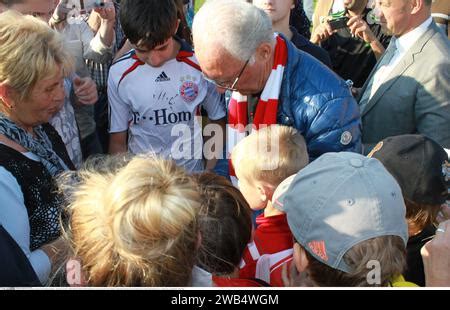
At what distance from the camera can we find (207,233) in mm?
1539

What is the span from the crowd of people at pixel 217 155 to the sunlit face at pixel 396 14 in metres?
0.01

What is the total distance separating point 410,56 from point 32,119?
182cm

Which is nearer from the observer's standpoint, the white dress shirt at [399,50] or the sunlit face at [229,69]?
the sunlit face at [229,69]

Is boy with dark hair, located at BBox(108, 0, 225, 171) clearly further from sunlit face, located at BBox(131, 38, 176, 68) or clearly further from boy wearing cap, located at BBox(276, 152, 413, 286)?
boy wearing cap, located at BBox(276, 152, 413, 286)

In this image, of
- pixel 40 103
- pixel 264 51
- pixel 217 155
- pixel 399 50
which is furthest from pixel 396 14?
pixel 40 103

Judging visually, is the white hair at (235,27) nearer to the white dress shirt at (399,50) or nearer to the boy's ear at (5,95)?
the boy's ear at (5,95)

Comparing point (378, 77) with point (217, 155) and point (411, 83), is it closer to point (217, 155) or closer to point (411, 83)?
point (411, 83)

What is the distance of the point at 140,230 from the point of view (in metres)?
1.18

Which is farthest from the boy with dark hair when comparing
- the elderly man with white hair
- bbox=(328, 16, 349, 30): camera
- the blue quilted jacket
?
bbox=(328, 16, 349, 30): camera

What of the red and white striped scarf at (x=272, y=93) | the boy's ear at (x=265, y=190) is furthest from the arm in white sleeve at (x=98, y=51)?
the boy's ear at (x=265, y=190)

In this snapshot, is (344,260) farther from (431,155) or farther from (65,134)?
(65,134)

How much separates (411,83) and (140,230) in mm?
1845

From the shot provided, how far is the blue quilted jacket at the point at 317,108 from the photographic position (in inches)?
83.7

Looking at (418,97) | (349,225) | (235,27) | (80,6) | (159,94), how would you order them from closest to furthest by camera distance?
(349,225), (235,27), (418,97), (159,94), (80,6)
